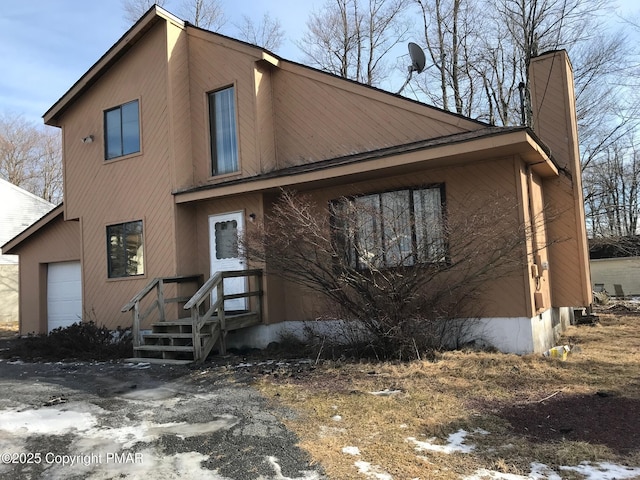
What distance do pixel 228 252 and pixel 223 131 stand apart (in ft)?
8.84

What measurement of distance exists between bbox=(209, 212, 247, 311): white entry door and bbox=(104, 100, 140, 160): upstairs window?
272cm

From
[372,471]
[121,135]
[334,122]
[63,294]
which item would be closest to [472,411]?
[372,471]

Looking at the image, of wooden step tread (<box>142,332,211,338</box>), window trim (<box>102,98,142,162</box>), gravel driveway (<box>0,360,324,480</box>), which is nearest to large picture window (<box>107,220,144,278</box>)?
window trim (<box>102,98,142,162</box>)

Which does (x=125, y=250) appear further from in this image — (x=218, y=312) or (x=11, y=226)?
(x=11, y=226)

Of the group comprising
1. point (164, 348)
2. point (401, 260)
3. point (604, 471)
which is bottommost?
point (604, 471)

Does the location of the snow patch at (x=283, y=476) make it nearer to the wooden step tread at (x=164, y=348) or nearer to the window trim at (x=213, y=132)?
the wooden step tread at (x=164, y=348)

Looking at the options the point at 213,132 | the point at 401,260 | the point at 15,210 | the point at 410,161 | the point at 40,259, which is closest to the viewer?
the point at 401,260

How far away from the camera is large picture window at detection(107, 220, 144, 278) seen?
11055 mm

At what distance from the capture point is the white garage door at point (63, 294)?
13672mm

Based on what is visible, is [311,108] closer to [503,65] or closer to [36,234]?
[36,234]

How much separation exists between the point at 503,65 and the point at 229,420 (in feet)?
78.2

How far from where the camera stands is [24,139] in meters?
36.5

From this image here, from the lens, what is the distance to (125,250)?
443 inches

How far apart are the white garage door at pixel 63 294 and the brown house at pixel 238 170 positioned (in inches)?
83.8
